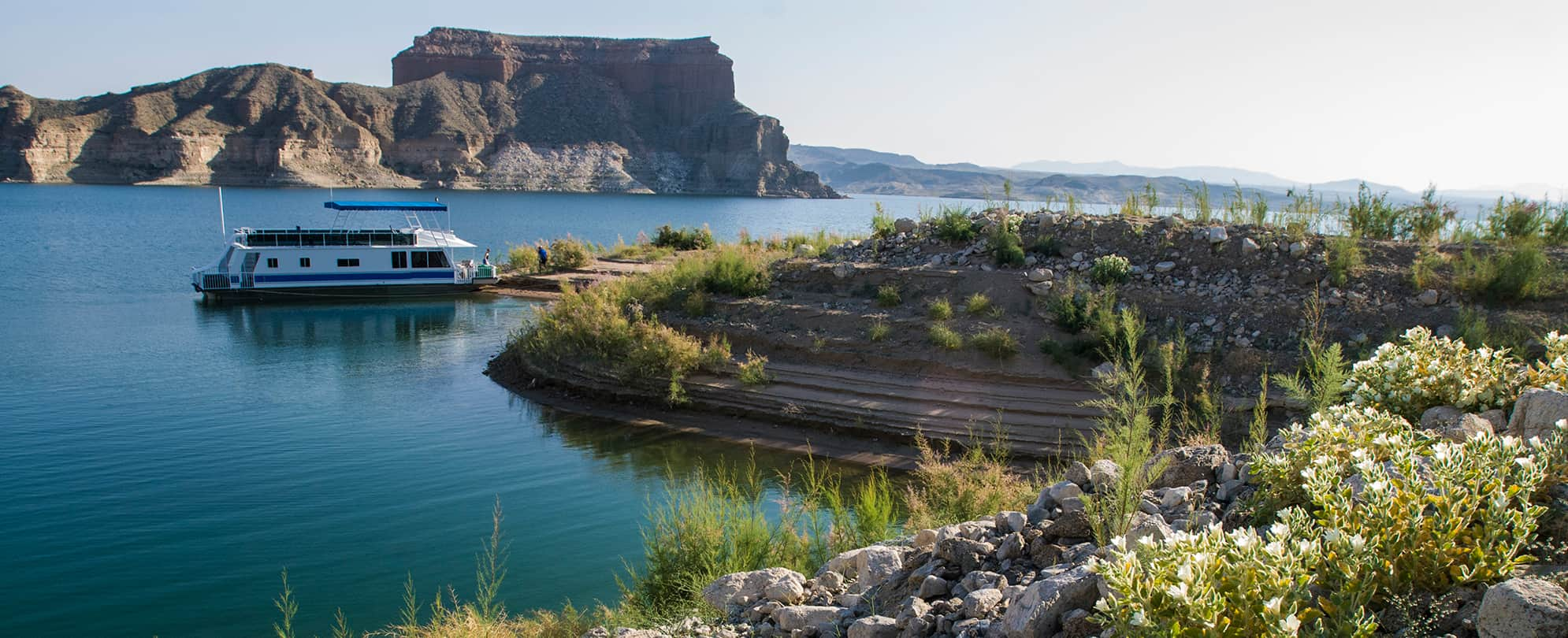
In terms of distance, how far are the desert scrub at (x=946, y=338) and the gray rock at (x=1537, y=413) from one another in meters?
10.4

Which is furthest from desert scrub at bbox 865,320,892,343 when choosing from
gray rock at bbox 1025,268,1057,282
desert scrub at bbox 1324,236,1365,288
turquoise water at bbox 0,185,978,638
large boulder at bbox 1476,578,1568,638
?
large boulder at bbox 1476,578,1568,638

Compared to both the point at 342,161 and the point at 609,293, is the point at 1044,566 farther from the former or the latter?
the point at 342,161

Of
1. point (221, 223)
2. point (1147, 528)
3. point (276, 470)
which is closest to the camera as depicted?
point (1147, 528)

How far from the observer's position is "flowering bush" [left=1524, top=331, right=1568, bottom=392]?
5.32 meters

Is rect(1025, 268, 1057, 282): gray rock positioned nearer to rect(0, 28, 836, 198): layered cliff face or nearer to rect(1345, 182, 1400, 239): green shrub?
rect(1345, 182, 1400, 239): green shrub

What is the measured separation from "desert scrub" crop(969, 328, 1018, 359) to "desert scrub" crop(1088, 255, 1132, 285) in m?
2.58

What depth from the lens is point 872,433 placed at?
14523 millimetres

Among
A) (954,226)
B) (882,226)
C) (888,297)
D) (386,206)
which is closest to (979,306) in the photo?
(888,297)

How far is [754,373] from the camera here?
15.8 m

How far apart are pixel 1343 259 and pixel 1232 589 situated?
14.9 meters

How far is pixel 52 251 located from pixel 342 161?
9195cm

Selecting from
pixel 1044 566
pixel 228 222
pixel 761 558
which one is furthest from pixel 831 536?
pixel 228 222

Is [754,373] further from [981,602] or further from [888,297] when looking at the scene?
[981,602]

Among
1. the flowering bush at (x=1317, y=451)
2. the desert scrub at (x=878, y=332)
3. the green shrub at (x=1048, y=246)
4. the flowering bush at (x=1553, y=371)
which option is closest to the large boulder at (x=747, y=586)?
the flowering bush at (x=1317, y=451)
